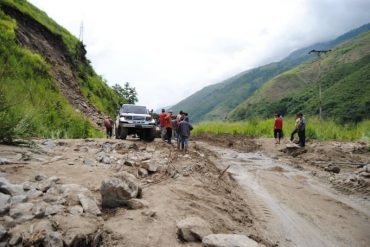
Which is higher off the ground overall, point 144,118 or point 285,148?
point 144,118

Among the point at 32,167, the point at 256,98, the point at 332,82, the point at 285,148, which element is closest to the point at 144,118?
the point at 285,148

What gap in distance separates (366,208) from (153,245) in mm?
6701

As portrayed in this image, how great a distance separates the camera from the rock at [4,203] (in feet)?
18.5

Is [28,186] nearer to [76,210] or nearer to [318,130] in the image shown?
[76,210]

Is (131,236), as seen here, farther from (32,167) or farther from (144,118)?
(144,118)

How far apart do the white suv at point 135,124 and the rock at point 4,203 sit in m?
12.9

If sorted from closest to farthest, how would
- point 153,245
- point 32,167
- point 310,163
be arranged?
point 153,245 < point 32,167 < point 310,163

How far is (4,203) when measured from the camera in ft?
18.8

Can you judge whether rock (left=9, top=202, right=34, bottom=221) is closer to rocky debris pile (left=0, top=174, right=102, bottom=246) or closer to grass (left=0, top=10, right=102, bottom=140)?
rocky debris pile (left=0, top=174, right=102, bottom=246)

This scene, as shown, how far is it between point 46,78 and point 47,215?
20.5 m

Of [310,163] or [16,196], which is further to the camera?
[310,163]

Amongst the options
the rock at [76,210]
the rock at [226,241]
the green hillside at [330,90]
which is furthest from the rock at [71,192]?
the green hillside at [330,90]

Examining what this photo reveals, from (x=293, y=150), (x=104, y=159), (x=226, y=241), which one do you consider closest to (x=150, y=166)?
(x=104, y=159)

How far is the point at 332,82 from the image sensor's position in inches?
4048
